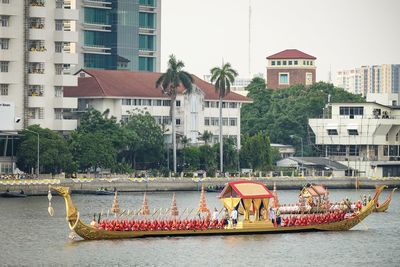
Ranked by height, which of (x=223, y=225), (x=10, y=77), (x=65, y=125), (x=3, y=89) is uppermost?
(x=10, y=77)

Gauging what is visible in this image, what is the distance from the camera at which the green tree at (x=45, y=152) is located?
179 metres

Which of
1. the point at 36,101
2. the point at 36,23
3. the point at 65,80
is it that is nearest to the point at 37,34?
the point at 36,23

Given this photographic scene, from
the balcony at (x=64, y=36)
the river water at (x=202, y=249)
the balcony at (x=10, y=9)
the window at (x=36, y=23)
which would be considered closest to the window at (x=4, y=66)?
the window at (x=36, y=23)

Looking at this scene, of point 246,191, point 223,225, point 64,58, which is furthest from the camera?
point 64,58

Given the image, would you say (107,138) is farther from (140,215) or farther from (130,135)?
(140,215)

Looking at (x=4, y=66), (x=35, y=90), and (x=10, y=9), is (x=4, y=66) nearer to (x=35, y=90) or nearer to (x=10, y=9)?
(x=35, y=90)

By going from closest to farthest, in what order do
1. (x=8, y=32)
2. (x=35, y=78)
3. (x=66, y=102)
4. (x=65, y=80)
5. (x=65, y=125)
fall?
(x=8, y=32) < (x=35, y=78) < (x=65, y=80) < (x=66, y=102) < (x=65, y=125)

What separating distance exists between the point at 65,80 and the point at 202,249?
83478mm

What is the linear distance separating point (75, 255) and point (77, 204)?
51248mm

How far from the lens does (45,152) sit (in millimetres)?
178875

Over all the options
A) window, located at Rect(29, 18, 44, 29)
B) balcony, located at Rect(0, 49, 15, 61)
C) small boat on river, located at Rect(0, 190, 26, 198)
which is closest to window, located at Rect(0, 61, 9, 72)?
balcony, located at Rect(0, 49, 15, 61)

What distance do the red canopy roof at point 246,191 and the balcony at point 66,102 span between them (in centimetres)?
7562

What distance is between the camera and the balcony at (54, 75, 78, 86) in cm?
19325

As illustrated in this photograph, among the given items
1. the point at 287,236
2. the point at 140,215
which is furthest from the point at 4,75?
the point at 287,236
